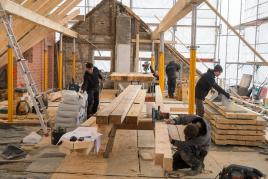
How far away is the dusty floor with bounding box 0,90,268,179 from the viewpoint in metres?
4.75

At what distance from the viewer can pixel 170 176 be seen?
4.75m

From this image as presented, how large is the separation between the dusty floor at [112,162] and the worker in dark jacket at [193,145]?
138 millimetres

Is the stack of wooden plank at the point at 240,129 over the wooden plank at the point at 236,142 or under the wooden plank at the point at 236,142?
over

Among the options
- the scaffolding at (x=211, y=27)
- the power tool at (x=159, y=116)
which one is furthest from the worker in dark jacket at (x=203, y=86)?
the scaffolding at (x=211, y=27)

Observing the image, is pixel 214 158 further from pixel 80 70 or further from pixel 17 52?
pixel 80 70

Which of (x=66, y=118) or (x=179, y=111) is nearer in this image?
(x=66, y=118)

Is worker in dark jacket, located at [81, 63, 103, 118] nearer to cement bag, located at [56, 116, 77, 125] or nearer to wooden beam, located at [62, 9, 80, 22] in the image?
cement bag, located at [56, 116, 77, 125]

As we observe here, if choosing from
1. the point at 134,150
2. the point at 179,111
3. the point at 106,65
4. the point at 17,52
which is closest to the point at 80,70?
the point at 106,65

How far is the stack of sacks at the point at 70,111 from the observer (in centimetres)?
692

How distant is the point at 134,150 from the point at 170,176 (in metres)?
1.28

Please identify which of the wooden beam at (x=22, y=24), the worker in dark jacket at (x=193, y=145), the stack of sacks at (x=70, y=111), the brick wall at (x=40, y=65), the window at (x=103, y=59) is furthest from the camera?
the window at (x=103, y=59)

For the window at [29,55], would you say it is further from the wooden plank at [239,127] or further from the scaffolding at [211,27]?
the wooden plank at [239,127]

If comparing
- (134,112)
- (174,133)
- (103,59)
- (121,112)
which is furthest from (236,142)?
(103,59)

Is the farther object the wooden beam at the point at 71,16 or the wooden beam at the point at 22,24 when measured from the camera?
the wooden beam at the point at 71,16
